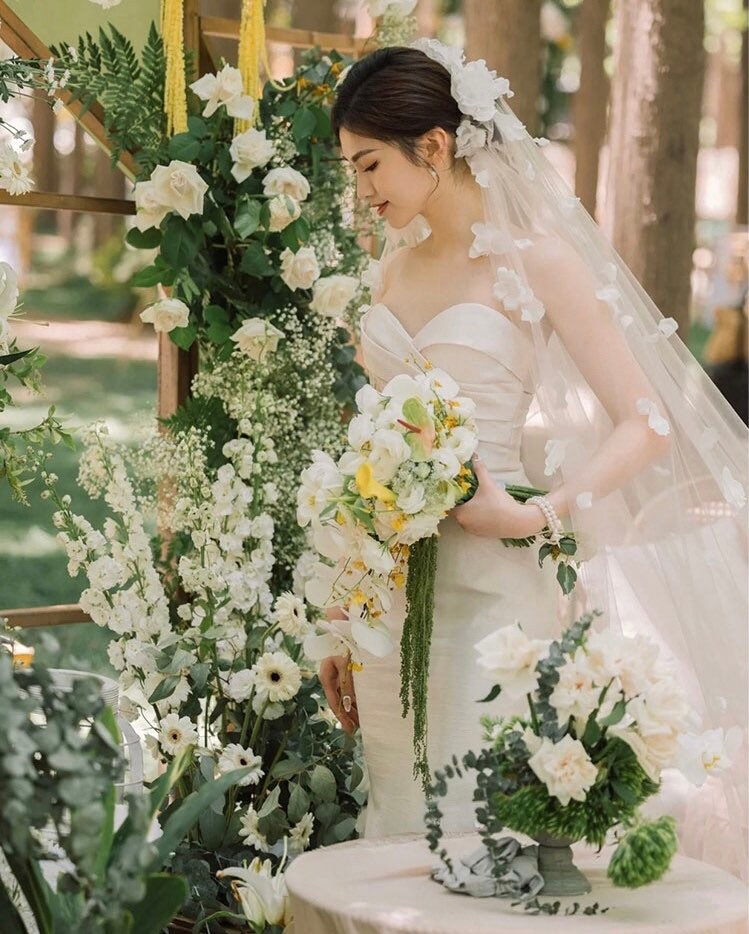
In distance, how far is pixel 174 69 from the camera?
11.1 ft

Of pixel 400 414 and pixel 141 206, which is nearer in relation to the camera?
pixel 400 414

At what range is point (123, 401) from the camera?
271 inches

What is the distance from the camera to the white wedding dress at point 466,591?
246 cm

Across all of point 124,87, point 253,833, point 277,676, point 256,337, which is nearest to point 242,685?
point 277,676

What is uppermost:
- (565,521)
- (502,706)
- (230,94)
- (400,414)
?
(230,94)

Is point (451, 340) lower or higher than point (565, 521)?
higher

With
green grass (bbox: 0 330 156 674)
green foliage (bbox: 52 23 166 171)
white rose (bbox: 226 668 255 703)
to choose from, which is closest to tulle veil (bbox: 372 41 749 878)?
white rose (bbox: 226 668 255 703)

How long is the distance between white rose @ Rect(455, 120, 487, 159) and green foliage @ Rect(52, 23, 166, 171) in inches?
44.5

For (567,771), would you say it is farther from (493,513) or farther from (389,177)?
(389,177)

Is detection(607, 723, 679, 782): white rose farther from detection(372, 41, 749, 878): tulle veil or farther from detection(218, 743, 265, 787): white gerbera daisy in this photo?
detection(218, 743, 265, 787): white gerbera daisy

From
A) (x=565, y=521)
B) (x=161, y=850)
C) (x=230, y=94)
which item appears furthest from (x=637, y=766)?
(x=230, y=94)

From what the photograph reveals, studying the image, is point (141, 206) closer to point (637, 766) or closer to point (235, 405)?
point (235, 405)

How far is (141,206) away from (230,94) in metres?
0.35

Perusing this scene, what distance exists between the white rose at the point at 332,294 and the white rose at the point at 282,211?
173mm
